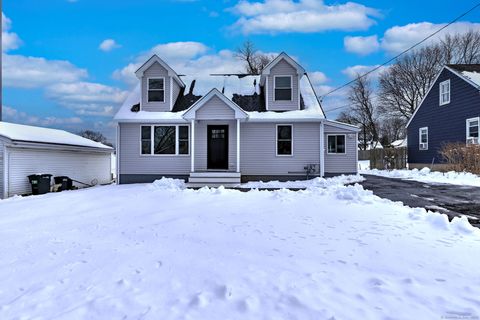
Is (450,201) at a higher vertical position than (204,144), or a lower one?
lower

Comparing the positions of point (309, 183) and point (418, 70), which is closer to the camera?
point (309, 183)

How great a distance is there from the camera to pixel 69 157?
1800cm

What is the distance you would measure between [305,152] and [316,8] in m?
7.54

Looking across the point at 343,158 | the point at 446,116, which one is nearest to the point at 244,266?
the point at 343,158

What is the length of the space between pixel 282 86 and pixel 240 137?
315cm

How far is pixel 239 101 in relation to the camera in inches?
634

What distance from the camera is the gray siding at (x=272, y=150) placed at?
14992 mm

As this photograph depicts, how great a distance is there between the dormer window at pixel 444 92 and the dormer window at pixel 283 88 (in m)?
11.8

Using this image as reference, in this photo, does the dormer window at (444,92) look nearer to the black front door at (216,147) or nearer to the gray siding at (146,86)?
the black front door at (216,147)

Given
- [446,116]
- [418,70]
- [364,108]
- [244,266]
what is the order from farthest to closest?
1. [364,108]
2. [418,70]
3. [446,116]
4. [244,266]

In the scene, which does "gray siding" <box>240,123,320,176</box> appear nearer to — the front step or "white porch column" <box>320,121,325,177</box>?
"white porch column" <box>320,121,325,177</box>

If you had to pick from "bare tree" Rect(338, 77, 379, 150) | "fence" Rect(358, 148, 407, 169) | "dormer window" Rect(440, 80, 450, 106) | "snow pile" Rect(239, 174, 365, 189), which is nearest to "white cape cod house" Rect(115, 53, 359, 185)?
"snow pile" Rect(239, 174, 365, 189)

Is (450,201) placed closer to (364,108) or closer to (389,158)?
(389,158)

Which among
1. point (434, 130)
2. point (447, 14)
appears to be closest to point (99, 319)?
point (447, 14)
